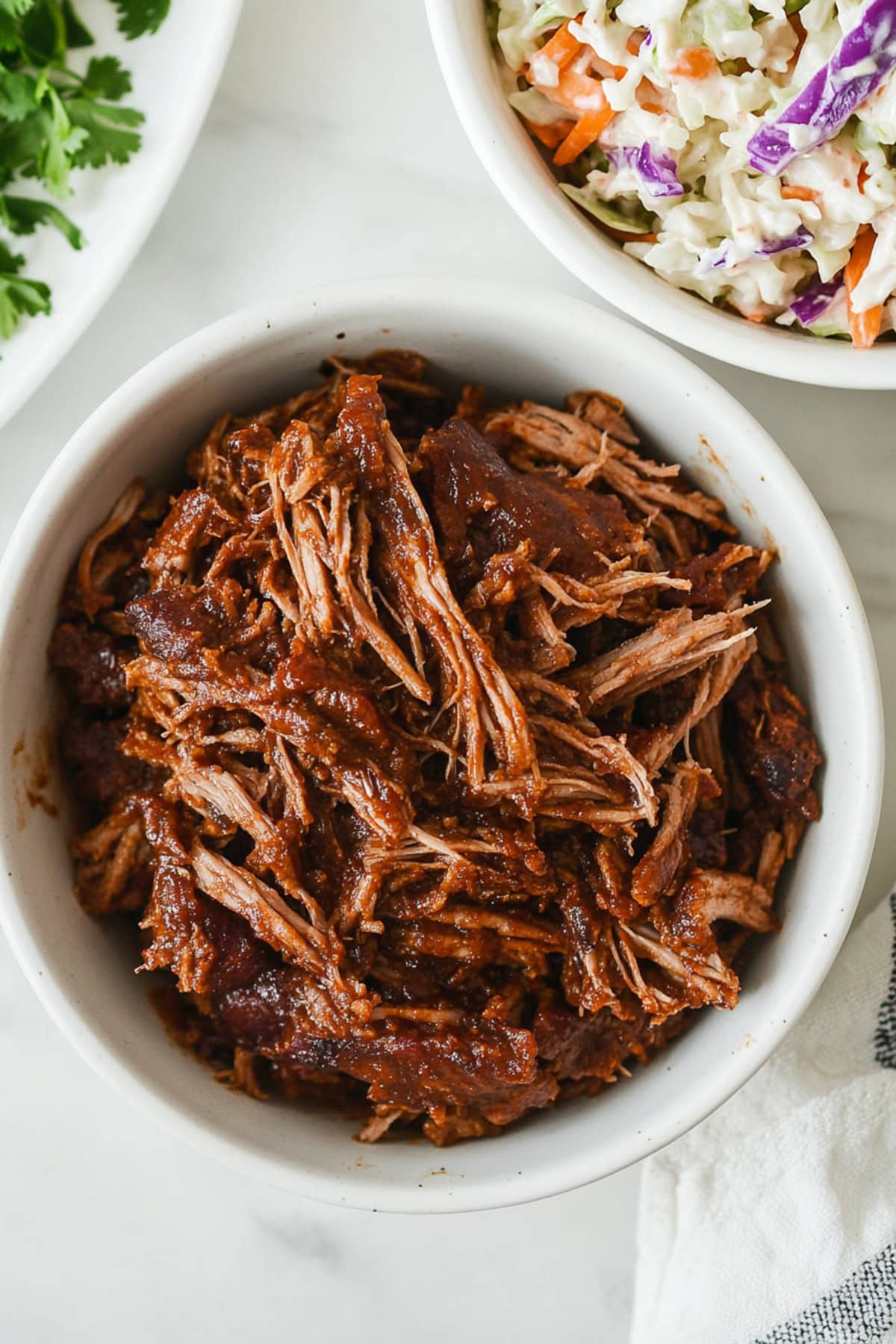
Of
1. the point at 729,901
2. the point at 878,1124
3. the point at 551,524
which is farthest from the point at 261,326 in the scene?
the point at 878,1124

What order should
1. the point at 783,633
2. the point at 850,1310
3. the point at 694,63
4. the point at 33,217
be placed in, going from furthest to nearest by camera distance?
1. the point at 33,217
2. the point at 850,1310
3. the point at 783,633
4. the point at 694,63

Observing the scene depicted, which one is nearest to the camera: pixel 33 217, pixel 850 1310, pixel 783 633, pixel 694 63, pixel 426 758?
pixel 426 758

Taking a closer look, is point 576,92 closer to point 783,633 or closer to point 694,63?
point 694,63

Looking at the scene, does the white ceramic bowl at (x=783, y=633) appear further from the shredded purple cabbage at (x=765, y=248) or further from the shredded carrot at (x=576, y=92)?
the shredded carrot at (x=576, y=92)

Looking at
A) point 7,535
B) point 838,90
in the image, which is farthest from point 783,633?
point 7,535

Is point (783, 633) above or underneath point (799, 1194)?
above
